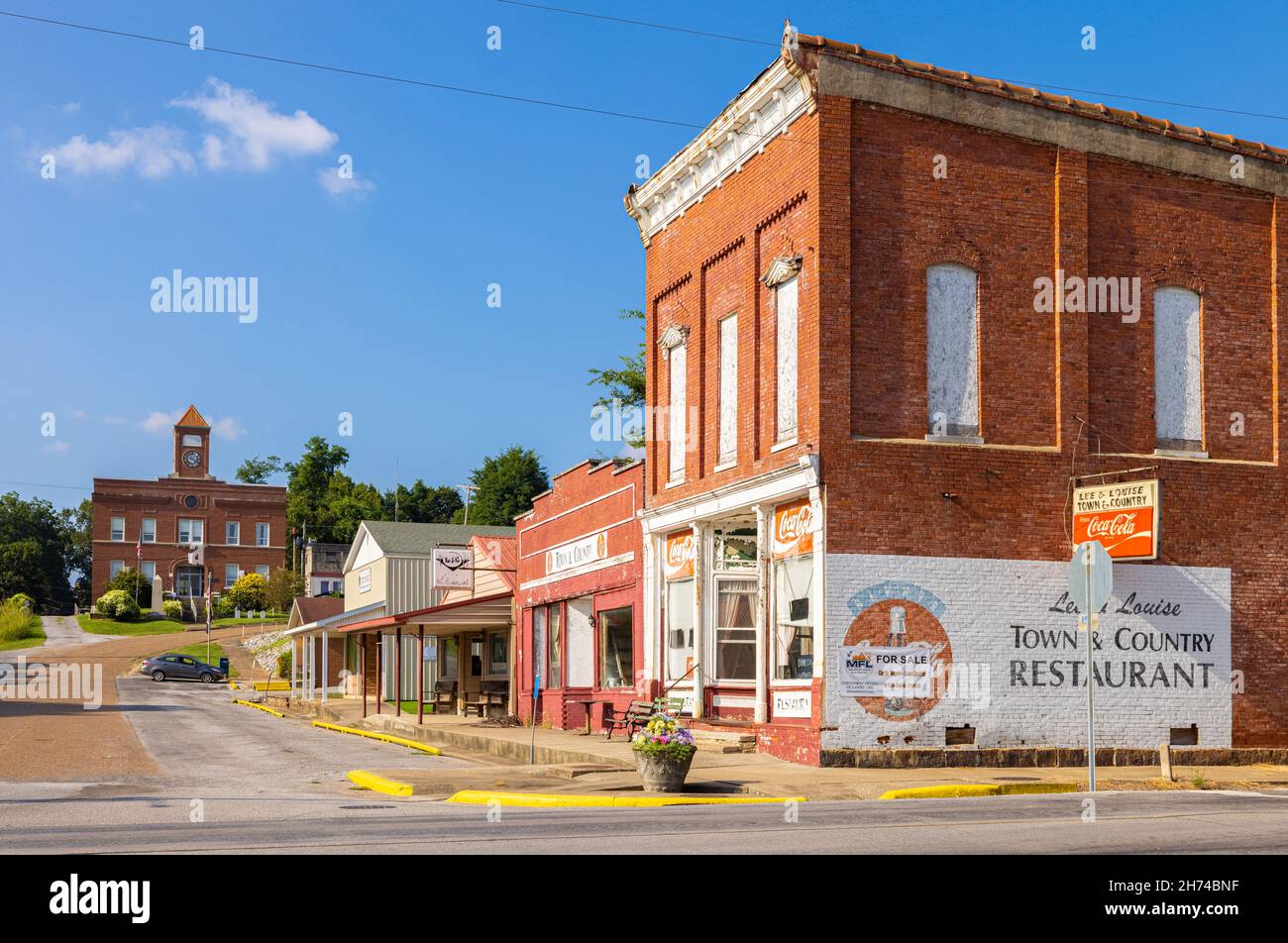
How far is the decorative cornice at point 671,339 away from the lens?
2966cm

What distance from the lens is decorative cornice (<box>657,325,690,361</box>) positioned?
29.7m

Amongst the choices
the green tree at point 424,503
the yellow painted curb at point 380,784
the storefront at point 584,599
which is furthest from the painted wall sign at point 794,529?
the green tree at point 424,503

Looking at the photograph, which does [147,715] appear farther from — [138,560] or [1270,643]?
[138,560]

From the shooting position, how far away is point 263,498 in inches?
4407

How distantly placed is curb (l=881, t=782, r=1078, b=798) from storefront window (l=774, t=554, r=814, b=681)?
4676 mm

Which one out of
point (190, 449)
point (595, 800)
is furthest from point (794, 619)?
point (190, 449)

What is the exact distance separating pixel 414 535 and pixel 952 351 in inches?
1557

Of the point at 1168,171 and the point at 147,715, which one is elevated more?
the point at 1168,171

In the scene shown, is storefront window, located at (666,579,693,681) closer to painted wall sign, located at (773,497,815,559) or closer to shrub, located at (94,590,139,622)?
painted wall sign, located at (773,497,815,559)

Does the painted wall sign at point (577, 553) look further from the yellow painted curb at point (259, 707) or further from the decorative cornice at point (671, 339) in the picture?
the yellow painted curb at point (259, 707)

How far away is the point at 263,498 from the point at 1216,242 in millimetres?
95312

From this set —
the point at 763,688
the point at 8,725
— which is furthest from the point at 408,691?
the point at 763,688

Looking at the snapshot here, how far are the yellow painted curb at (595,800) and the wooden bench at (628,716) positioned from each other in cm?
919
